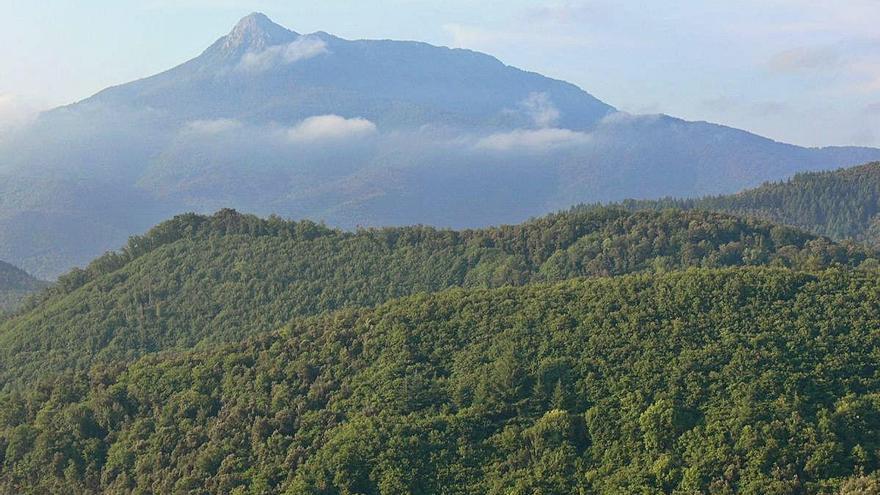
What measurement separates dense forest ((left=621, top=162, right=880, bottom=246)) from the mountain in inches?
2470

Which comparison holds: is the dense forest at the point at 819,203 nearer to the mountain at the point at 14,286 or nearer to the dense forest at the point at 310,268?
the dense forest at the point at 310,268

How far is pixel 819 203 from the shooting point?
125 metres

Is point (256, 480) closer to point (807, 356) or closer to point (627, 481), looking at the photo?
point (627, 481)

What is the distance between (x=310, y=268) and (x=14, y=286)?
61.0 meters

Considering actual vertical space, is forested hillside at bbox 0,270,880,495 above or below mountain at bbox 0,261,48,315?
above

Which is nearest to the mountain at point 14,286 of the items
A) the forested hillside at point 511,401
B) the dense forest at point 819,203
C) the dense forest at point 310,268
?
the dense forest at point 310,268

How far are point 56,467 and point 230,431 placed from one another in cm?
750

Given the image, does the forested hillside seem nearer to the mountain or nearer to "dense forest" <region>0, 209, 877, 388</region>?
"dense forest" <region>0, 209, 877, 388</region>

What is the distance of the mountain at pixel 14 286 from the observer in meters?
105

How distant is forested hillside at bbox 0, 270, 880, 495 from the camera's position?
35.2 metres

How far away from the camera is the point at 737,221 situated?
69062 millimetres

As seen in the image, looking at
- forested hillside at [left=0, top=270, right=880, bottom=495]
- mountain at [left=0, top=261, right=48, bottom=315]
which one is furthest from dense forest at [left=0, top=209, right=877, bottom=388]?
mountain at [left=0, top=261, right=48, bottom=315]

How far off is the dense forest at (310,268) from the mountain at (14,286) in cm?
3408

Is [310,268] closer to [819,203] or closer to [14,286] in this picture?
[14,286]
